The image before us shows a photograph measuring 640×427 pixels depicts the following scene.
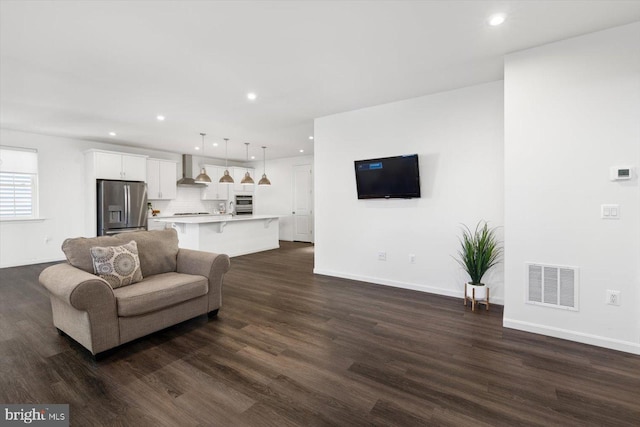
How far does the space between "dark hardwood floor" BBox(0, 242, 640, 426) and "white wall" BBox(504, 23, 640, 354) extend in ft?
0.88

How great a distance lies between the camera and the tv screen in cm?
389

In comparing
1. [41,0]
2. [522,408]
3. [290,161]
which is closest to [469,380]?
[522,408]

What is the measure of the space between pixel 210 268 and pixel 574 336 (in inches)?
137

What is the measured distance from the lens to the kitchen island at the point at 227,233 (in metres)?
5.94

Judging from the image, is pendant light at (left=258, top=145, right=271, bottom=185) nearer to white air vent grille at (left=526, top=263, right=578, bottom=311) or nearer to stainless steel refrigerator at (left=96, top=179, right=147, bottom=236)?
stainless steel refrigerator at (left=96, top=179, right=147, bottom=236)

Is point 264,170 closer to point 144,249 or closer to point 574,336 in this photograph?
point 144,249

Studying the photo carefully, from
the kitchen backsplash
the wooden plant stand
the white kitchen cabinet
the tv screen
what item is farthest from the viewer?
the white kitchen cabinet

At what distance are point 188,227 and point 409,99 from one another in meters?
4.86

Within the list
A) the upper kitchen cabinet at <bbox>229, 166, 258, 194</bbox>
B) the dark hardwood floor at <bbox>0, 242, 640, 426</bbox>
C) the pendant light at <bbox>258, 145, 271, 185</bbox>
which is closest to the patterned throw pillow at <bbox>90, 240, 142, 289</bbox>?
the dark hardwood floor at <bbox>0, 242, 640, 426</bbox>

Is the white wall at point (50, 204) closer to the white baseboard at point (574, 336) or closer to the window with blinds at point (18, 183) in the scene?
the window with blinds at point (18, 183)

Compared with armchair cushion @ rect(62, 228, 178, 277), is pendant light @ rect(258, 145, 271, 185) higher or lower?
higher

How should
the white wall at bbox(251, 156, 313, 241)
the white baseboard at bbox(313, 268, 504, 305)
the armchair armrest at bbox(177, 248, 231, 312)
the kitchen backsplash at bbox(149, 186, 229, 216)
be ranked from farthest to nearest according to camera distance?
1. the white wall at bbox(251, 156, 313, 241)
2. the kitchen backsplash at bbox(149, 186, 229, 216)
3. the white baseboard at bbox(313, 268, 504, 305)
4. the armchair armrest at bbox(177, 248, 231, 312)

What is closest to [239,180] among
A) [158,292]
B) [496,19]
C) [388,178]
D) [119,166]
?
[119,166]

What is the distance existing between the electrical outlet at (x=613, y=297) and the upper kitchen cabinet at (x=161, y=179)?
8.22m
